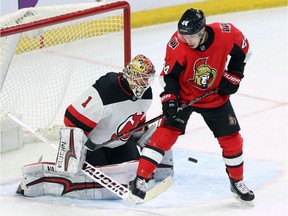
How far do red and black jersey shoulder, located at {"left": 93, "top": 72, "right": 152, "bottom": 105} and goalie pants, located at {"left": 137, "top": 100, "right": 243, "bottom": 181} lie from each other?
182 mm

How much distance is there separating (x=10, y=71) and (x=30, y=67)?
148 mm

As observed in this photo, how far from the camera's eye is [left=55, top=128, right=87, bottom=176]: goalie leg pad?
3.29 meters

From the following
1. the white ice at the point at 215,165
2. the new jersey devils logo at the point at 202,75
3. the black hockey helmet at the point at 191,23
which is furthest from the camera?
the white ice at the point at 215,165

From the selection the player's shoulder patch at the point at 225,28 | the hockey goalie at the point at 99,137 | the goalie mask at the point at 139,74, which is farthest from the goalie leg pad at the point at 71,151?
the player's shoulder patch at the point at 225,28

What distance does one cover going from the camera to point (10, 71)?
4000 mm

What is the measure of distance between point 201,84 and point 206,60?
4.1 inches

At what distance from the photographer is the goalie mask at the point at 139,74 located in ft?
10.7

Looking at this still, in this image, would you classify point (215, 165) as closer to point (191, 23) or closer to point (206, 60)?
point (206, 60)

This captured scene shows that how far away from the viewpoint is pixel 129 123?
3.45 m

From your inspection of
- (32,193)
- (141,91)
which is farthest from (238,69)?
(32,193)

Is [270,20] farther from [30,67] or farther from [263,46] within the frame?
[30,67]

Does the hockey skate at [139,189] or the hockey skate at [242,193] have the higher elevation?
the hockey skate at [139,189]

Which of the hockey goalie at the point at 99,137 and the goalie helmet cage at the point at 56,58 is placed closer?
the hockey goalie at the point at 99,137

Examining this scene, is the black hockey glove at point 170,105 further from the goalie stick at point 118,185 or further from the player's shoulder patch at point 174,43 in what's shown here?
the goalie stick at point 118,185
